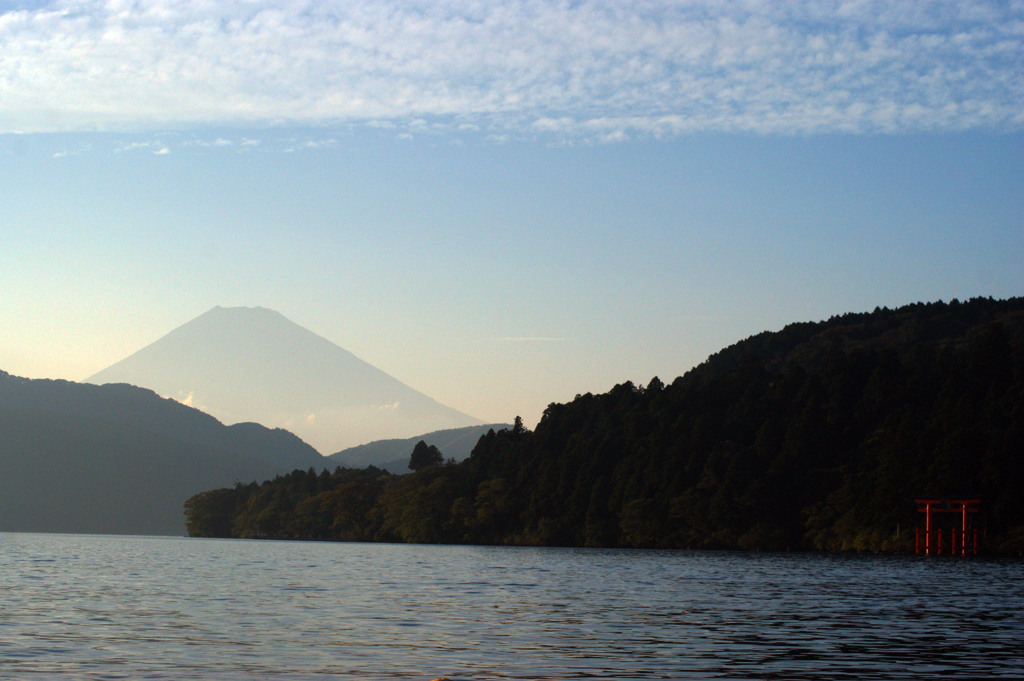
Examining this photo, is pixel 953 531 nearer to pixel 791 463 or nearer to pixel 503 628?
pixel 791 463

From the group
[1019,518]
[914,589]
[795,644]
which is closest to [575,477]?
[1019,518]

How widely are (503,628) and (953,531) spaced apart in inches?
4094

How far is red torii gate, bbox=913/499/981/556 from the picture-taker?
123 metres

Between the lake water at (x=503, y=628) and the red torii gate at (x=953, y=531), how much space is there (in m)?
57.0

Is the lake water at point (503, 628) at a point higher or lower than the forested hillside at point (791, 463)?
lower

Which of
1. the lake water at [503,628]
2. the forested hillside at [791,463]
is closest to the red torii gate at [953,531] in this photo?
the forested hillside at [791,463]

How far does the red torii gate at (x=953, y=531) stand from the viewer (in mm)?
122875

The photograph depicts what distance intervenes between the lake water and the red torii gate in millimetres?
57021

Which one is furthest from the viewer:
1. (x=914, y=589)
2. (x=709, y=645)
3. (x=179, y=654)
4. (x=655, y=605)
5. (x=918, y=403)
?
(x=918, y=403)

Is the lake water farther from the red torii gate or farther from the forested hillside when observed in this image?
the forested hillside

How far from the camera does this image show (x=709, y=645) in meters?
31.8

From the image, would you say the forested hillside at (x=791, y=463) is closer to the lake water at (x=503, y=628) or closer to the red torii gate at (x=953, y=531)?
the red torii gate at (x=953, y=531)

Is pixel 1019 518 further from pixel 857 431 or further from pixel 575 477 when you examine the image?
pixel 575 477

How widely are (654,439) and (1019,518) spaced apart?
63901mm
